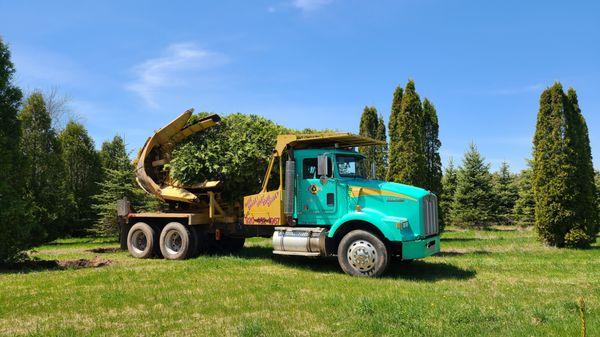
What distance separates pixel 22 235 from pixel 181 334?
7.71 m

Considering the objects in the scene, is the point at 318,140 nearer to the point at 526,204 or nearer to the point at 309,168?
the point at 309,168

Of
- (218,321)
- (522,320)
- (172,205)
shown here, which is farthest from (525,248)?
(218,321)

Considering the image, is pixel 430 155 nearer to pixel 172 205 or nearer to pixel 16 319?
pixel 172 205

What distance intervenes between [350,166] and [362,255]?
2216mm

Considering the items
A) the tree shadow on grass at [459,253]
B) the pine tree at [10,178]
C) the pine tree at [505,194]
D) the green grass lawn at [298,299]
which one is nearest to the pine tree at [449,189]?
the pine tree at [505,194]

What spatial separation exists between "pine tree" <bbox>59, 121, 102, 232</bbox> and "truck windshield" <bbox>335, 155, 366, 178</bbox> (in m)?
19.5

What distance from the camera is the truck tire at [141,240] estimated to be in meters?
13.0

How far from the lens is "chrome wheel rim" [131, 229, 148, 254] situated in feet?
44.0

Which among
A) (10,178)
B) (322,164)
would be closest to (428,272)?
(322,164)

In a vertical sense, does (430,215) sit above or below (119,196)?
below

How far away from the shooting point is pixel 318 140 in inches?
428

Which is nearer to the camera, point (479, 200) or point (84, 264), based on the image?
point (84, 264)

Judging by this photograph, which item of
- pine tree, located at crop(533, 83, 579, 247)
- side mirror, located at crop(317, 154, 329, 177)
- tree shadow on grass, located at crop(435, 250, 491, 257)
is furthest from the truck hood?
pine tree, located at crop(533, 83, 579, 247)

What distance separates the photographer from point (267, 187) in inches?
462
